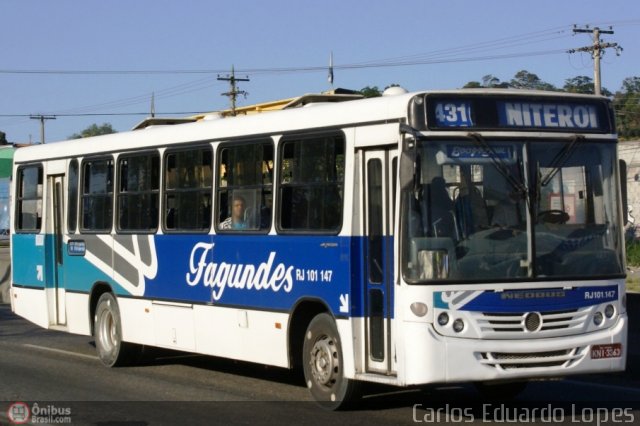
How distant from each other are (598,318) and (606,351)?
0.31 meters

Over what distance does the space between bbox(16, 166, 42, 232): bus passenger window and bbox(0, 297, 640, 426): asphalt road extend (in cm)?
262

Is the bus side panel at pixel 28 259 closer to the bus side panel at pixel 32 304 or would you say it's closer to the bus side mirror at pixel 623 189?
the bus side panel at pixel 32 304

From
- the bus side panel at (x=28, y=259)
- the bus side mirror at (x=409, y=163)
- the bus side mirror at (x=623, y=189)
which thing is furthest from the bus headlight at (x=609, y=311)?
the bus side panel at (x=28, y=259)

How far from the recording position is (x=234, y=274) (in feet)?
42.4

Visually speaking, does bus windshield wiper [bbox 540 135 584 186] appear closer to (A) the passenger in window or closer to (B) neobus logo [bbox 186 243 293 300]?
(B) neobus logo [bbox 186 243 293 300]

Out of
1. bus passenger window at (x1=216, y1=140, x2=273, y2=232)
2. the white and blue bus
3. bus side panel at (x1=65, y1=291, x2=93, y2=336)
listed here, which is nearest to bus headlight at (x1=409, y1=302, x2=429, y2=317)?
the white and blue bus

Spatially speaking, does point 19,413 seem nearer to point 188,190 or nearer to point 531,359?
point 188,190

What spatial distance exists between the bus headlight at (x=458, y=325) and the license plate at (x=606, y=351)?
1337mm

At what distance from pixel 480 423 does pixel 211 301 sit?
4.24m

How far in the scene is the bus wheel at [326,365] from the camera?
11.1 m

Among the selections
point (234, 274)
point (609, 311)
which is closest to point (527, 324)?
point (609, 311)

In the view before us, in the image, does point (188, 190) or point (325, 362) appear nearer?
point (325, 362)

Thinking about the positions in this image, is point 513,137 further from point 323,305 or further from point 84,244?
point 84,244

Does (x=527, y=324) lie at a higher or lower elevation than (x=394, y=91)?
lower
